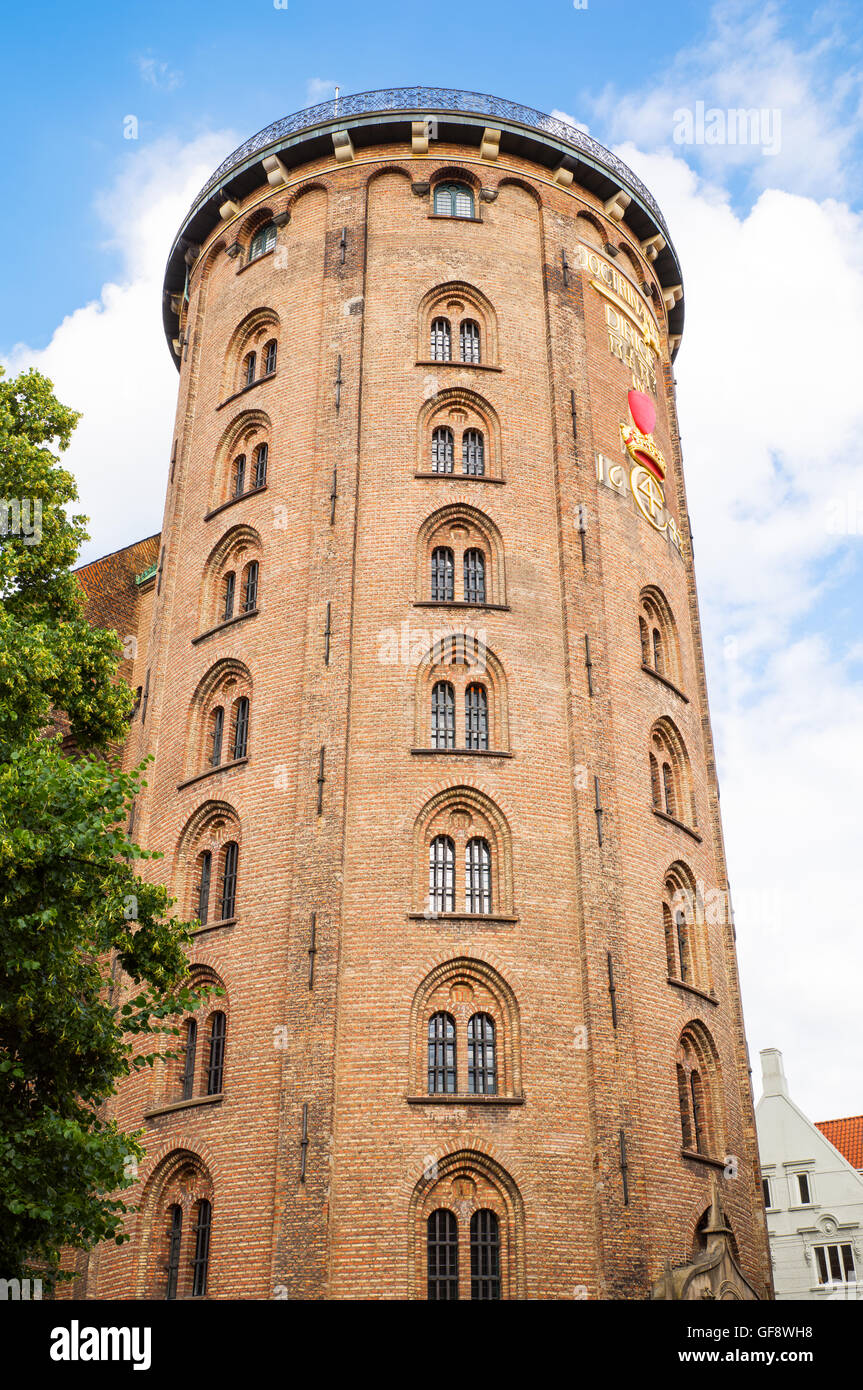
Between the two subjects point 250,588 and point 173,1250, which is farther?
point 250,588

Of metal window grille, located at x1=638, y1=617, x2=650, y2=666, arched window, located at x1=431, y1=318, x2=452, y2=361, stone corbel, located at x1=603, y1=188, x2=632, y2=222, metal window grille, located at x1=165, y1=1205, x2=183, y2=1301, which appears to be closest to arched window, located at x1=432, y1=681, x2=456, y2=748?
metal window grille, located at x1=638, y1=617, x2=650, y2=666

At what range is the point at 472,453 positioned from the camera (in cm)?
2886

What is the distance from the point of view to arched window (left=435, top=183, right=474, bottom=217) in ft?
105

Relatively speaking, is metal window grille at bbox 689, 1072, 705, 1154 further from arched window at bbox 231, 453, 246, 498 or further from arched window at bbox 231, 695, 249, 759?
arched window at bbox 231, 453, 246, 498

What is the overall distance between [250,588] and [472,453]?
5.85m

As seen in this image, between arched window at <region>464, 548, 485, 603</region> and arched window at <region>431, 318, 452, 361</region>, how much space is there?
5.25 meters

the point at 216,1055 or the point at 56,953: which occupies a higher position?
the point at 216,1055

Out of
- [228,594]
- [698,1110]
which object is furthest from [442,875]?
[228,594]

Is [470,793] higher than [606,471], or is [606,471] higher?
[606,471]

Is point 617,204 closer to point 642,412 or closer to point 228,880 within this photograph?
point 642,412
